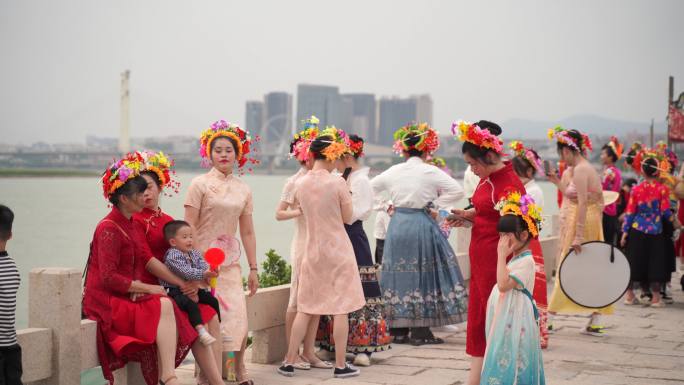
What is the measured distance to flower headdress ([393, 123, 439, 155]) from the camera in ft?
25.3

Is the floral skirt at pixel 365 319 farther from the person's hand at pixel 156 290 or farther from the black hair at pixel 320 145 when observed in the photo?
the person's hand at pixel 156 290

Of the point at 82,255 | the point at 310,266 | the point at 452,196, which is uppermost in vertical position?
the point at 452,196

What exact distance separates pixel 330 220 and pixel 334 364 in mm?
1121

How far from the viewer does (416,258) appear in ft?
25.2

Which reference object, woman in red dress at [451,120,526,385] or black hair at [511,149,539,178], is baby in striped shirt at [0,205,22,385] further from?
black hair at [511,149,539,178]

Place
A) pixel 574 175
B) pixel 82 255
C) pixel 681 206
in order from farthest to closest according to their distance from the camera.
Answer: pixel 82 255
pixel 681 206
pixel 574 175

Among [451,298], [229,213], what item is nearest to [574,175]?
[451,298]

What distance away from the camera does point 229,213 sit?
19.9 ft

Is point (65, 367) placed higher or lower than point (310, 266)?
lower

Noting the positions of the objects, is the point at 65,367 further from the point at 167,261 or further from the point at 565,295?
the point at 565,295

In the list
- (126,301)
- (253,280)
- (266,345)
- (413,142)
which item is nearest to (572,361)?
(413,142)

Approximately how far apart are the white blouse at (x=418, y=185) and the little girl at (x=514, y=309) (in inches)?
91.2

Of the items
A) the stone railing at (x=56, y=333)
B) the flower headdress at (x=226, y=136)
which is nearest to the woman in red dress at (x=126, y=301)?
the stone railing at (x=56, y=333)

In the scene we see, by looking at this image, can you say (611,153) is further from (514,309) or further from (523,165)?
(514,309)
